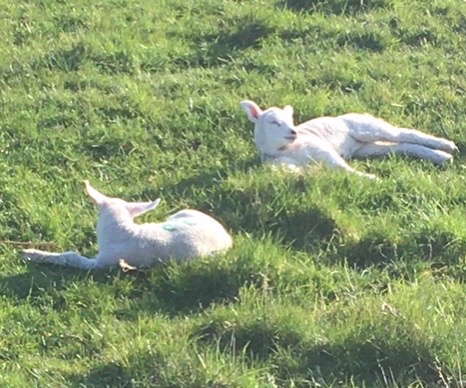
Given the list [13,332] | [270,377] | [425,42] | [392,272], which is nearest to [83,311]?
[13,332]

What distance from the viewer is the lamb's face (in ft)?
22.1

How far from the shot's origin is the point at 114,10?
1011 centimetres

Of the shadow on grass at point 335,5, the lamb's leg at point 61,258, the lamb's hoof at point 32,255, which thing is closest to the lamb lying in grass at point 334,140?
the lamb's leg at point 61,258

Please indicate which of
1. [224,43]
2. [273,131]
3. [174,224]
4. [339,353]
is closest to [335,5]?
[224,43]

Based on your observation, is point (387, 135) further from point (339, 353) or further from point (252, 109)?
point (339, 353)

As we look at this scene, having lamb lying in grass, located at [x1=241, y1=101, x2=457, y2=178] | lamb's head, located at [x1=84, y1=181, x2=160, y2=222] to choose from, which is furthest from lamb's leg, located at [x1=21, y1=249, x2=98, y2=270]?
lamb lying in grass, located at [x1=241, y1=101, x2=457, y2=178]

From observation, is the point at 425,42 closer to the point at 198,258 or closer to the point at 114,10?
the point at 114,10

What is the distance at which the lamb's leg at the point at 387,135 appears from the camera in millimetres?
7195

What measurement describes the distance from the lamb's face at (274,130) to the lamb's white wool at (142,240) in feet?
3.46

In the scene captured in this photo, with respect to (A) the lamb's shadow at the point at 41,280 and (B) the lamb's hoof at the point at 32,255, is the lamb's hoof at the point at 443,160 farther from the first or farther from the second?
(B) the lamb's hoof at the point at 32,255

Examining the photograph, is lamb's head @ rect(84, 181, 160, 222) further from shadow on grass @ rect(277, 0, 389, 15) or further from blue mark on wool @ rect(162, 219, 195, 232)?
shadow on grass @ rect(277, 0, 389, 15)

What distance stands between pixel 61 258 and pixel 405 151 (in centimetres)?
254

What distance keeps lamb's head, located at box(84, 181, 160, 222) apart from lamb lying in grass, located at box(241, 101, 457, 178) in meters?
1.19

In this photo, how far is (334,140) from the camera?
704cm
